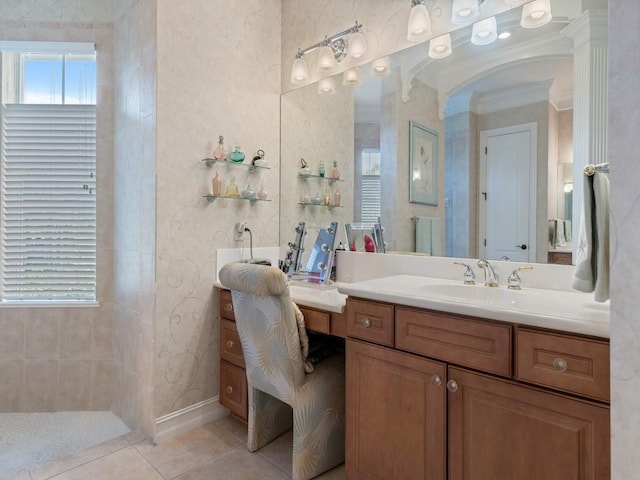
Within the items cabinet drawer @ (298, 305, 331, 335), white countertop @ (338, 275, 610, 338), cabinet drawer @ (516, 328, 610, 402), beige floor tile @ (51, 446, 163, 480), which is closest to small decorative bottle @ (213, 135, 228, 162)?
cabinet drawer @ (298, 305, 331, 335)

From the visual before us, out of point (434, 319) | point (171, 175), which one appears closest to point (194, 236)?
point (171, 175)

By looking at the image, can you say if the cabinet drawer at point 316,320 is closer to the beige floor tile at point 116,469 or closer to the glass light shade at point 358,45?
the beige floor tile at point 116,469

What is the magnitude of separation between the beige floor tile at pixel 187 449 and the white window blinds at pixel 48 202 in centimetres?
107

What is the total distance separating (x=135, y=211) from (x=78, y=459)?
1.29 meters

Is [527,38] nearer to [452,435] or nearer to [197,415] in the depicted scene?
[452,435]

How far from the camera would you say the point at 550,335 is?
41.9 inches

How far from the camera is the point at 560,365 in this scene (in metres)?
1.05

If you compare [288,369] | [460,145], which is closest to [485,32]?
[460,145]

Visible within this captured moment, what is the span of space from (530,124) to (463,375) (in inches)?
43.8

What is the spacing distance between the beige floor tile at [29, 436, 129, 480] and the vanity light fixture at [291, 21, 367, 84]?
2.35 m

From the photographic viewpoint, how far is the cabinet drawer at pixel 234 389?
206cm

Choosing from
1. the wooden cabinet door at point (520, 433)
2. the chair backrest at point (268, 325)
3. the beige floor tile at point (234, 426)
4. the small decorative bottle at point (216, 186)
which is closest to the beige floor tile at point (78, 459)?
the beige floor tile at point (234, 426)

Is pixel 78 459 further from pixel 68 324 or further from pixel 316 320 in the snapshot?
pixel 316 320

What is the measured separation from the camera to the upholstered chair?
1620mm
